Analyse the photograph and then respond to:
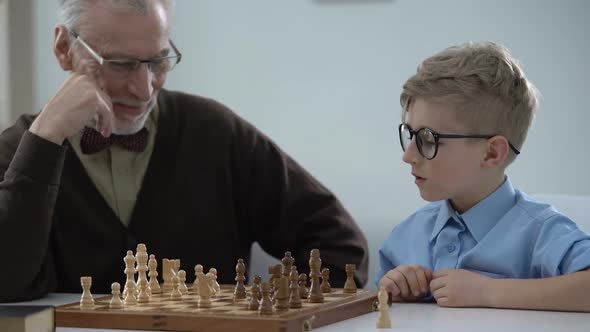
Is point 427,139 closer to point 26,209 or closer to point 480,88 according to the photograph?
point 480,88

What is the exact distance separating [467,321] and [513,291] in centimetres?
21

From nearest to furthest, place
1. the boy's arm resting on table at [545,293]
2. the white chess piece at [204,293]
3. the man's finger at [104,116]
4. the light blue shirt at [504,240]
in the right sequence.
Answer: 1. the white chess piece at [204,293]
2. the boy's arm resting on table at [545,293]
3. the light blue shirt at [504,240]
4. the man's finger at [104,116]

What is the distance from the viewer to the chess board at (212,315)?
1.56m

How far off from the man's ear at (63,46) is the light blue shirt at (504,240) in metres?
1.14

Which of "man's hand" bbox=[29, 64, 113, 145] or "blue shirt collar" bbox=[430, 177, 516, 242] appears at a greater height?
"man's hand" bbox=[29, 64, 113, 145]

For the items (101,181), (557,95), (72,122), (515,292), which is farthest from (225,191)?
(557,95)

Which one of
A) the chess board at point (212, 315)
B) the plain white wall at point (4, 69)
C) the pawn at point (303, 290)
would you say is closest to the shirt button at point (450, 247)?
the chess board at point (212, 315)

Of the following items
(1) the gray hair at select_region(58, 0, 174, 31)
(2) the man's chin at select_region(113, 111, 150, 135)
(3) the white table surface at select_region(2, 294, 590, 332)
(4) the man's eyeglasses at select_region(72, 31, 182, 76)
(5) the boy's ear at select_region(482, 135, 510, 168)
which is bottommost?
(3) the white table surface at select_region(2, 294, 590, 332)

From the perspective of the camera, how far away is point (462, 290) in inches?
77.0

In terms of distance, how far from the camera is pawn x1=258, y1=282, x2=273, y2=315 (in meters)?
1.62

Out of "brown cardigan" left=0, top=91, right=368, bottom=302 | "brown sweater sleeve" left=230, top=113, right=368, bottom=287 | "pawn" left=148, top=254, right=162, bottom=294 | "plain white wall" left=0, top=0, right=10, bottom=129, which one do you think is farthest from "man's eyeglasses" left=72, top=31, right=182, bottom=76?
"plain white wall" left=0, top=0, right=10, bottom=129

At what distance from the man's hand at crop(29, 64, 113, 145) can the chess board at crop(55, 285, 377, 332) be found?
501mm

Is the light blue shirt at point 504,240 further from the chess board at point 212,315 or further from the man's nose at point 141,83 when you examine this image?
the man's nose at point 141,83

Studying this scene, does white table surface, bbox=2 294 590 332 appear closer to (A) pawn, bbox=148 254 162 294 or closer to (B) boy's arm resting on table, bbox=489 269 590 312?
(B) boy's arm resting on table, bbox=489 269 590 312
